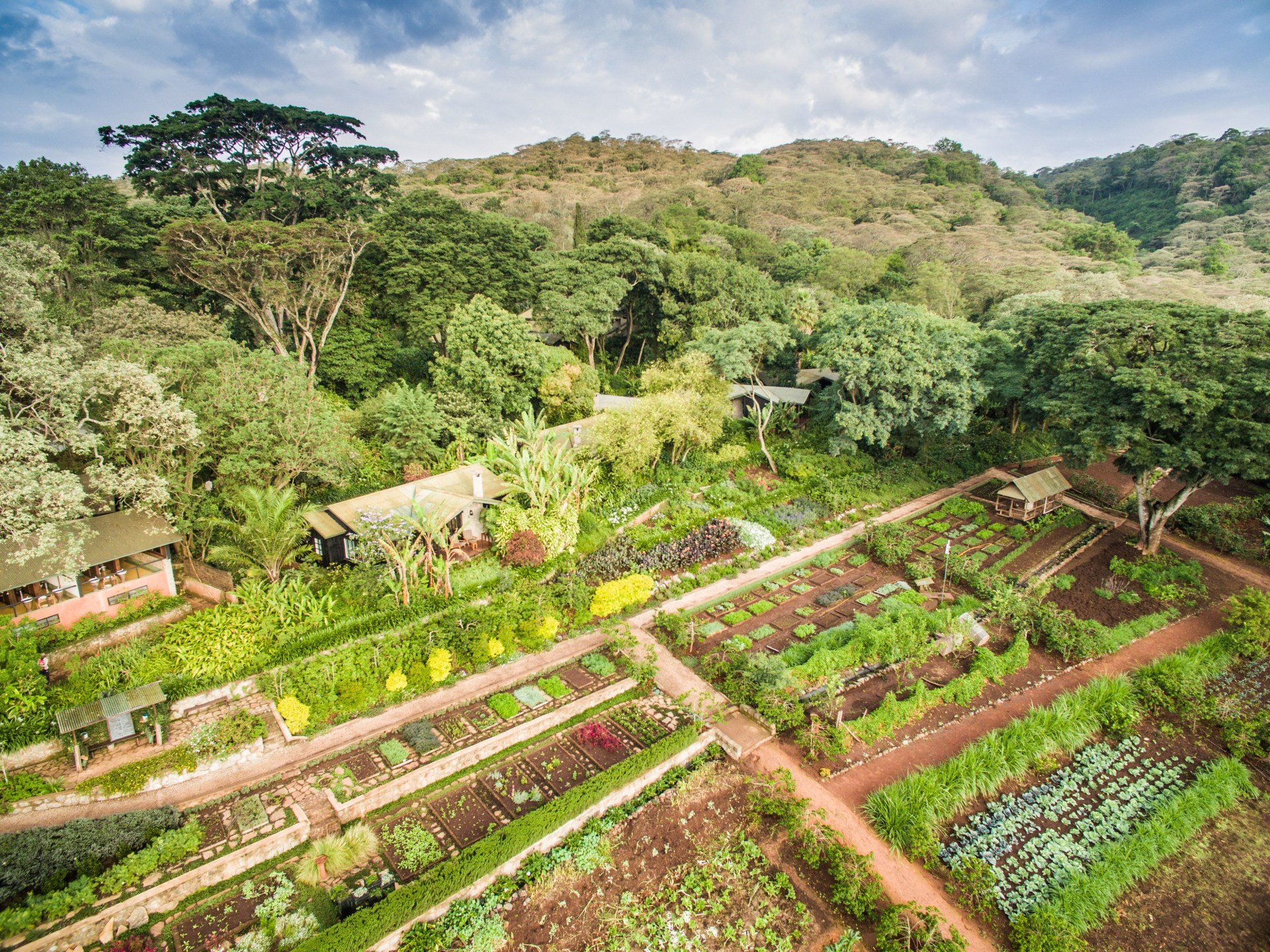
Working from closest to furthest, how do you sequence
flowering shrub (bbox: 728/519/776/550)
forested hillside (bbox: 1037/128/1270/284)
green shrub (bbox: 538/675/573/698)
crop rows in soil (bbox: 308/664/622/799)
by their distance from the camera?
crop rows in soil (bbox: 308/664/622/799) → green shrub (bbox: 538/675/573/698) → flowering shrub (bbox: 728/519/776/550) → forested hillside (bbox: 1037/128/1270/284)

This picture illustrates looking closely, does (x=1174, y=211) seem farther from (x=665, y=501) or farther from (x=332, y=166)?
(x=332, y=166)

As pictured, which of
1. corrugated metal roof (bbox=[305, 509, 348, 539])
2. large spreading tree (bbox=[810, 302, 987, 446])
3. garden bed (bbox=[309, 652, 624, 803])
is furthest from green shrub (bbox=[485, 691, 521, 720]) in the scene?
large spreading tree (bbox=[810, 302, 987, 446])

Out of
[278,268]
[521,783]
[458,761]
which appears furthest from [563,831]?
[278,268]

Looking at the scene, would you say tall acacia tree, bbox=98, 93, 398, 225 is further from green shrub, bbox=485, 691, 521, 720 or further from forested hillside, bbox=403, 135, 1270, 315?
green shrub, bbox=485, 691, 521, 720

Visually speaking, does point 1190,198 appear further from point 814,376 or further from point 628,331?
point 628,331

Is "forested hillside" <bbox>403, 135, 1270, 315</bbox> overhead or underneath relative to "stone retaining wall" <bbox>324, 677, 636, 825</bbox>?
overhead

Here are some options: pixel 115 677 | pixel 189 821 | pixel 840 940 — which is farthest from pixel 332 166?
pixel 840 940

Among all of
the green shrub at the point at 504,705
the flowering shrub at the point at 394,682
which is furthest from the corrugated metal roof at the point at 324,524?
the green shrub at the point at 504,705
